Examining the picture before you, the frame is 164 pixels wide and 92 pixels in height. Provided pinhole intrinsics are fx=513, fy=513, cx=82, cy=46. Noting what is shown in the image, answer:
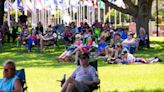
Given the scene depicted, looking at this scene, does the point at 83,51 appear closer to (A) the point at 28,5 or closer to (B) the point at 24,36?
(B) the point at 24,36

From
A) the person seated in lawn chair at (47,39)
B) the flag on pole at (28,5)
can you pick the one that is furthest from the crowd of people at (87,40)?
the flag on pole at (28,5)

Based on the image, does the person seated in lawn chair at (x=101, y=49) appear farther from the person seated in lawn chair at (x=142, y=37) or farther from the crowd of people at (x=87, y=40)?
the person seated in lawn chair at (x=142, y=37)

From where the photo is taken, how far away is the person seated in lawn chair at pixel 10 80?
834 centimetres

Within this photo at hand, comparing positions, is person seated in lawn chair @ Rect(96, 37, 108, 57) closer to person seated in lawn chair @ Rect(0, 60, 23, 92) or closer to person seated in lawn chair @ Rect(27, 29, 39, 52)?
person seated in lawn chair @ Rect(27, 29, 39, 52)

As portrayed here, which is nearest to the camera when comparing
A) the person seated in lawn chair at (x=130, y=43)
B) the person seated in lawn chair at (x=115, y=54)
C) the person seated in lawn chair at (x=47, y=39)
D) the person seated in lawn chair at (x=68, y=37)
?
the person seated in lawn chair at (x=115, y=54)

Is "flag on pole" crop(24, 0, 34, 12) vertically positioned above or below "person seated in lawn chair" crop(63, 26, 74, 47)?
above

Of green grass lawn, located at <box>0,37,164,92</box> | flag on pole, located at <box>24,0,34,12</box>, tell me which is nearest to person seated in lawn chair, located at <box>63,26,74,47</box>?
green grass lawn, located at <box>0,37,164,92</box>

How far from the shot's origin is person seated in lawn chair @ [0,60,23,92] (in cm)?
834

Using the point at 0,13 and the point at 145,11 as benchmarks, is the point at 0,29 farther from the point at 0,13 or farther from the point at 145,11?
the point at 145,11

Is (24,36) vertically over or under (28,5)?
under

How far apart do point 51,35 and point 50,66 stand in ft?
33.3

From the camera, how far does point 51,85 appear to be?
43.9 ft

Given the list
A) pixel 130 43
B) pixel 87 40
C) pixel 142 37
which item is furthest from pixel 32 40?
pixel 142 37

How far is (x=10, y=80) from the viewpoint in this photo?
8.44m
